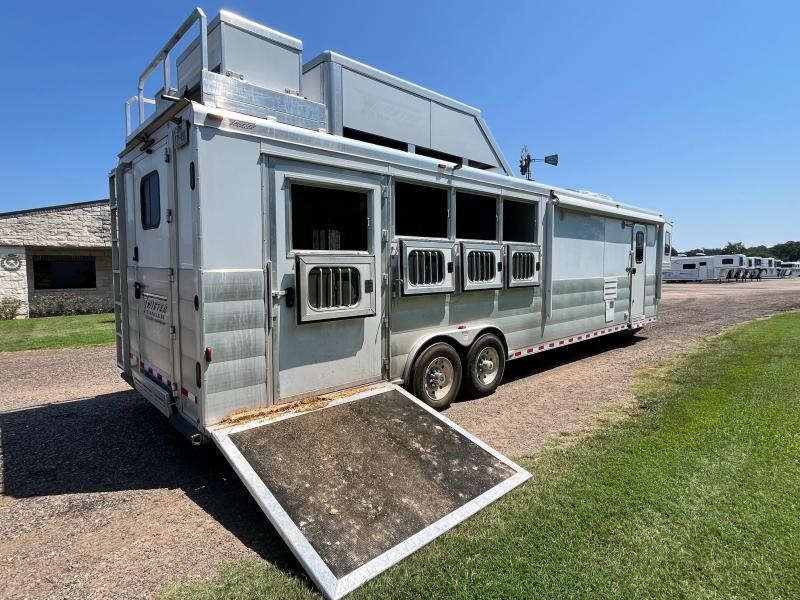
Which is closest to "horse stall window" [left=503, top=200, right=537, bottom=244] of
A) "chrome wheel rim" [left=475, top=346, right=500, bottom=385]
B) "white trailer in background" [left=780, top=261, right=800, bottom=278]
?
"chrome wheel rim" [left=475, top=346, right=500, bottom=385]

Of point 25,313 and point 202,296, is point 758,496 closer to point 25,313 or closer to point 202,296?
point 202,296

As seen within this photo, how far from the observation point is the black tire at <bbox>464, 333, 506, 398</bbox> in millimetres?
5949

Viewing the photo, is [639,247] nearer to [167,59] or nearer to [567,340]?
[567,340]

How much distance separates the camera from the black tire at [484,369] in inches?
234

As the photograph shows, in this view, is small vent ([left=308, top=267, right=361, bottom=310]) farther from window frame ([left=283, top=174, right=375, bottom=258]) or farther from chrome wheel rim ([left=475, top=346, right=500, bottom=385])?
chrome wheel rim ([left=475, top=346, right=500, bottom=385])

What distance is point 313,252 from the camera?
4176 millimetres

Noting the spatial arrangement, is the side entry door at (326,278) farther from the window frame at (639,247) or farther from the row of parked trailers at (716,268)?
the row of parked trailers at (716,268)

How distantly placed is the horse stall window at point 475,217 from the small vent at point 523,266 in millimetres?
500

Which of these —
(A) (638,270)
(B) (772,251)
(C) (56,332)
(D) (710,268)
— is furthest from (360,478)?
(B) (772,251)

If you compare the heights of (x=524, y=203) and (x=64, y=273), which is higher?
(x=524, y=203)

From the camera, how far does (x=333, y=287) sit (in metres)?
4.32

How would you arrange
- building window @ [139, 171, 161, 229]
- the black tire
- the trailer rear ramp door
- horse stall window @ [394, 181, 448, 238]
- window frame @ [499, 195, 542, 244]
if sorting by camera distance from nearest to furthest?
1. the trailer rear ramp door
2. building window @ [139, 171, 161, 229]
3. horse stall window @ [394, 181, 448, 238]
4. the black tire
5. window frame @ [499, 195, 542, 244]

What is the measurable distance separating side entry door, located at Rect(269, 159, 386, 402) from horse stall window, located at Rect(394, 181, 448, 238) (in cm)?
31

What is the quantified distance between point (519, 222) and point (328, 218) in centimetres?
313
